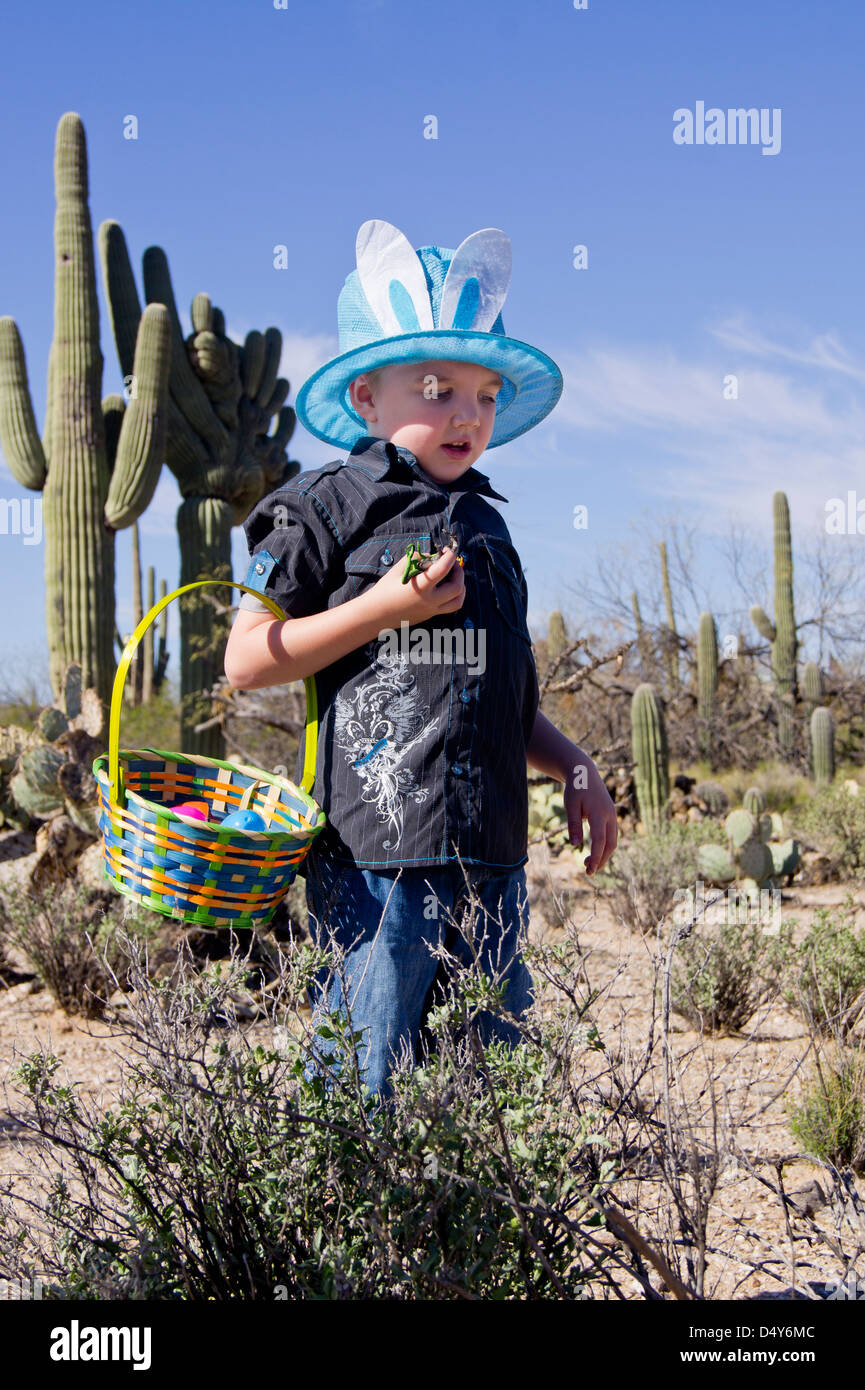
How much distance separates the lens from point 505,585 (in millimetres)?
2123

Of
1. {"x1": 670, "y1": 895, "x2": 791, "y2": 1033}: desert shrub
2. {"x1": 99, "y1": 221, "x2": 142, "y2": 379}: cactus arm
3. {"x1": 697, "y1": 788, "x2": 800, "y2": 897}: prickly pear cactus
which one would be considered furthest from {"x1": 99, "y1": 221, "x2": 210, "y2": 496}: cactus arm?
{"x1": 670, "y1": 895, "x2": 791, "y2": 1033}: desert shrub

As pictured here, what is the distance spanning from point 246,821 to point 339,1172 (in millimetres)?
746

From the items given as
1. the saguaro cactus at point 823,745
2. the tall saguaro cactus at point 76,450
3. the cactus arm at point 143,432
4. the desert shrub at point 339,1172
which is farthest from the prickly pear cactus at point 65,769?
the saguaro cactus at point 823,745

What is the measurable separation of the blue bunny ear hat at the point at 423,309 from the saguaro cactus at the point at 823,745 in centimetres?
1081

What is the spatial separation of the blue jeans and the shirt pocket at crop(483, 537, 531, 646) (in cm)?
46

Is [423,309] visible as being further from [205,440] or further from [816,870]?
[205,440]

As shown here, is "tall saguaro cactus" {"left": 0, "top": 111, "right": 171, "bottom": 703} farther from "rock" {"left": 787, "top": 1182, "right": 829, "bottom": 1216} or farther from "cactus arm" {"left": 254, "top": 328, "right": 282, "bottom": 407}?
"rock" {"left": 787, "top": 1182, "right": 829, "bottom": 1216}

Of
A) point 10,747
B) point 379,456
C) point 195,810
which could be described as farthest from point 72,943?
point 10,747

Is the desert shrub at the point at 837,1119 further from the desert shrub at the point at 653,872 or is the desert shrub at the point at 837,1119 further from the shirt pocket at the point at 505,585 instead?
the desert shrub at the point at 653,872

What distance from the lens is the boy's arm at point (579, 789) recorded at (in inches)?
88.8

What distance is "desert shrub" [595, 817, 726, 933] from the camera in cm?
621

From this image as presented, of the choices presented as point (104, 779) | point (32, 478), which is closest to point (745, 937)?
point (104, 779)

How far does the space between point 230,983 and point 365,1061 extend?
261 millimetres
